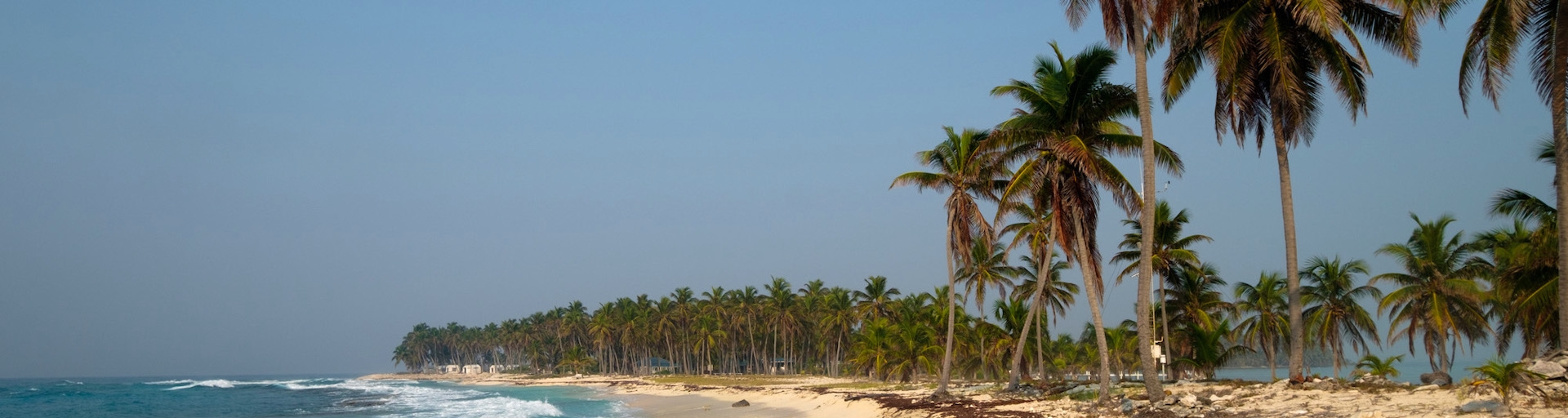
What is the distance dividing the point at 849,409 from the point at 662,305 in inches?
3167

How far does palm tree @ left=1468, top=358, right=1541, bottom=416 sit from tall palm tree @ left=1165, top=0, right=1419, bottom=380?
265 inches

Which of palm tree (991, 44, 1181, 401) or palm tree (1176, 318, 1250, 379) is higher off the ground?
palm tree (991, 44, 1181, 401)

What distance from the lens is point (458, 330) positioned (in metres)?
190

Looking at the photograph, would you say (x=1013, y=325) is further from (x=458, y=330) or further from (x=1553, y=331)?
(x=458, y=330)

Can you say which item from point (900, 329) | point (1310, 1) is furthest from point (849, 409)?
point (900, 329)

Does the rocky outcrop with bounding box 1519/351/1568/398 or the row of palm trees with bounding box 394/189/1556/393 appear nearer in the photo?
the rocky outcrop with bounding box 1519/351/1568/398

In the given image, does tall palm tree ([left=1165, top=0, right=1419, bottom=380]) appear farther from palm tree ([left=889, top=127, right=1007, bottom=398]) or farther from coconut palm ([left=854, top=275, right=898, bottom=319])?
coconut palm ([left=854, top=275, right=898, bottom=319])

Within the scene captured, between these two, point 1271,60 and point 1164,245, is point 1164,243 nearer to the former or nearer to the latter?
point 1164,245

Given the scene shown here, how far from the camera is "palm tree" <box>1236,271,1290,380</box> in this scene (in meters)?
40.4

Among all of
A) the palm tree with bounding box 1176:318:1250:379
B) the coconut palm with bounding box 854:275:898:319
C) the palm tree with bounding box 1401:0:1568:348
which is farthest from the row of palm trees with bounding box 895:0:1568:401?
the coconut palm with bounding box 854:275:898:319

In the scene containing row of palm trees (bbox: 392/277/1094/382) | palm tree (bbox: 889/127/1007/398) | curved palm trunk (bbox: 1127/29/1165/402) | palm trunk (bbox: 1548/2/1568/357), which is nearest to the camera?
palm trunk (bbox: 1548/2/1568/357)

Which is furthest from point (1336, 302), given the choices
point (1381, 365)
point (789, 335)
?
point (789, 335)

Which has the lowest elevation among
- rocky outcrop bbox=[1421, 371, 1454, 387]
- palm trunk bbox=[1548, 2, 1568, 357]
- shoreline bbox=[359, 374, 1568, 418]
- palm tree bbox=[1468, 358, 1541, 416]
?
shoreline bbox=[359, 374, 1568, 418]

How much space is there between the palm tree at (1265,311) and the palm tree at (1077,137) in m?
18.0
